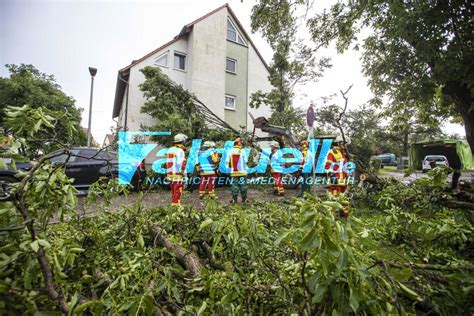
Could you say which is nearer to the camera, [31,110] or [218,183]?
[31,110]

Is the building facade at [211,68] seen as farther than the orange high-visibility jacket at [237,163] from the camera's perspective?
Yes

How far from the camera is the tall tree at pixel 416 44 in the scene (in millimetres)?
6141

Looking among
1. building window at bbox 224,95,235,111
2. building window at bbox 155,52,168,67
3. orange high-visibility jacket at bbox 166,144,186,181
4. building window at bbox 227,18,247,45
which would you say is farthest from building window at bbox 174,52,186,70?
orange high-visibility jacket at bbox 166,144,186,181

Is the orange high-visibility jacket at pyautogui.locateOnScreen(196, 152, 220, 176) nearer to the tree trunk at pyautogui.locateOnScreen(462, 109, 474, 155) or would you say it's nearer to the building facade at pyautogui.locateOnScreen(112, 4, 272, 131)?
the building facade at pyautogui.locateOnScreen(112, 4, 272, 131)

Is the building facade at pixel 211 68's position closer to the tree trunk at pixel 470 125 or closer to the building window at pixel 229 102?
the building window at pixel 229 102

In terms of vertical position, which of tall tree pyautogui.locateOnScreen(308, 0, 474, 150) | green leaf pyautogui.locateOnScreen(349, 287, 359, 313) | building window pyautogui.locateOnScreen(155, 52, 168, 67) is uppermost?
building window pyautogui.locateOnScreen(155, 52, 168, 67)

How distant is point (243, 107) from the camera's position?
16.8m

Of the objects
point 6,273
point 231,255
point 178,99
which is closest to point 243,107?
point 178,99

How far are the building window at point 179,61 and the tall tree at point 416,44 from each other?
8.44m

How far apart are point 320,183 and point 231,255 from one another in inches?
321

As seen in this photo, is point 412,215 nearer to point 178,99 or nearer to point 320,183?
point 320,183

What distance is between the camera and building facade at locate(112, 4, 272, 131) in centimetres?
1300

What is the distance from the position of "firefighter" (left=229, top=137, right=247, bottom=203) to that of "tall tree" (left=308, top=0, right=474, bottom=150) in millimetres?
5225

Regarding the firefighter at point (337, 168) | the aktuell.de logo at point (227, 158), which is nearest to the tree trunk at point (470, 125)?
the aktuell.de logo at point (227, 158)
